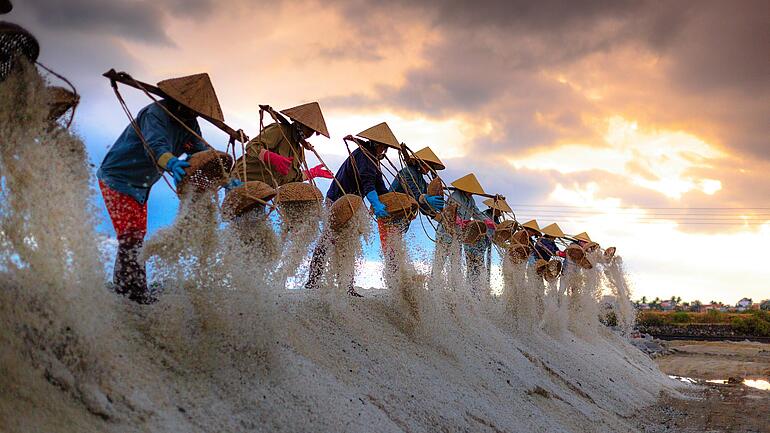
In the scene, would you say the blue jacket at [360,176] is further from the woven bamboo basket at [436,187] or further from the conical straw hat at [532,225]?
the conical straw hat at [532,225]

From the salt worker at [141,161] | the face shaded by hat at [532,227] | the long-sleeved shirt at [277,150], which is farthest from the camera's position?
the face shaded by hat at [532,227]

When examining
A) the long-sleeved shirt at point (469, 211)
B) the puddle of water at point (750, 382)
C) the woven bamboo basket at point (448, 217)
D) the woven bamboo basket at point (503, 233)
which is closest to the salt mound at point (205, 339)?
the woven bamboo basket at point (448, 217)

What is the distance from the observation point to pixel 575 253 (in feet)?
38.1

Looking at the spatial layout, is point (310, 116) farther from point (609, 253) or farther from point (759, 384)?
point (759, 384)

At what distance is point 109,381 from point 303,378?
121 cm

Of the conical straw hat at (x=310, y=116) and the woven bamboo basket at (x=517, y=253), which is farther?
the woven bamboo basket at (x=517, y=253)

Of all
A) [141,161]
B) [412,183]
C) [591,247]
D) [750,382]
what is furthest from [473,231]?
[750,382]

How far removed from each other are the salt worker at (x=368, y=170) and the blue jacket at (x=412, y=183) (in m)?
0.37

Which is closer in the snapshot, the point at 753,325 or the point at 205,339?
the point at 205,339

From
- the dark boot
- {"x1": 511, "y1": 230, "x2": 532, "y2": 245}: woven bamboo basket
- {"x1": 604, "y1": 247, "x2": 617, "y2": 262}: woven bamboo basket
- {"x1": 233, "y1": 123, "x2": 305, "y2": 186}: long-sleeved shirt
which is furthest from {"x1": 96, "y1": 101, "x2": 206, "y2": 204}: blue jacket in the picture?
{"x1": 604, "y1": 247, "x2": 617, "y2": 262}: woven bamboo basket

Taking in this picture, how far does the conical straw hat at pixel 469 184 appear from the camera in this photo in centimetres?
850

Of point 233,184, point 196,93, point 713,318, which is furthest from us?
point 713,318

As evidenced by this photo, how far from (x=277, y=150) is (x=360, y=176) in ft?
3.44

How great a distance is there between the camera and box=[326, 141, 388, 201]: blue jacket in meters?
5.96
